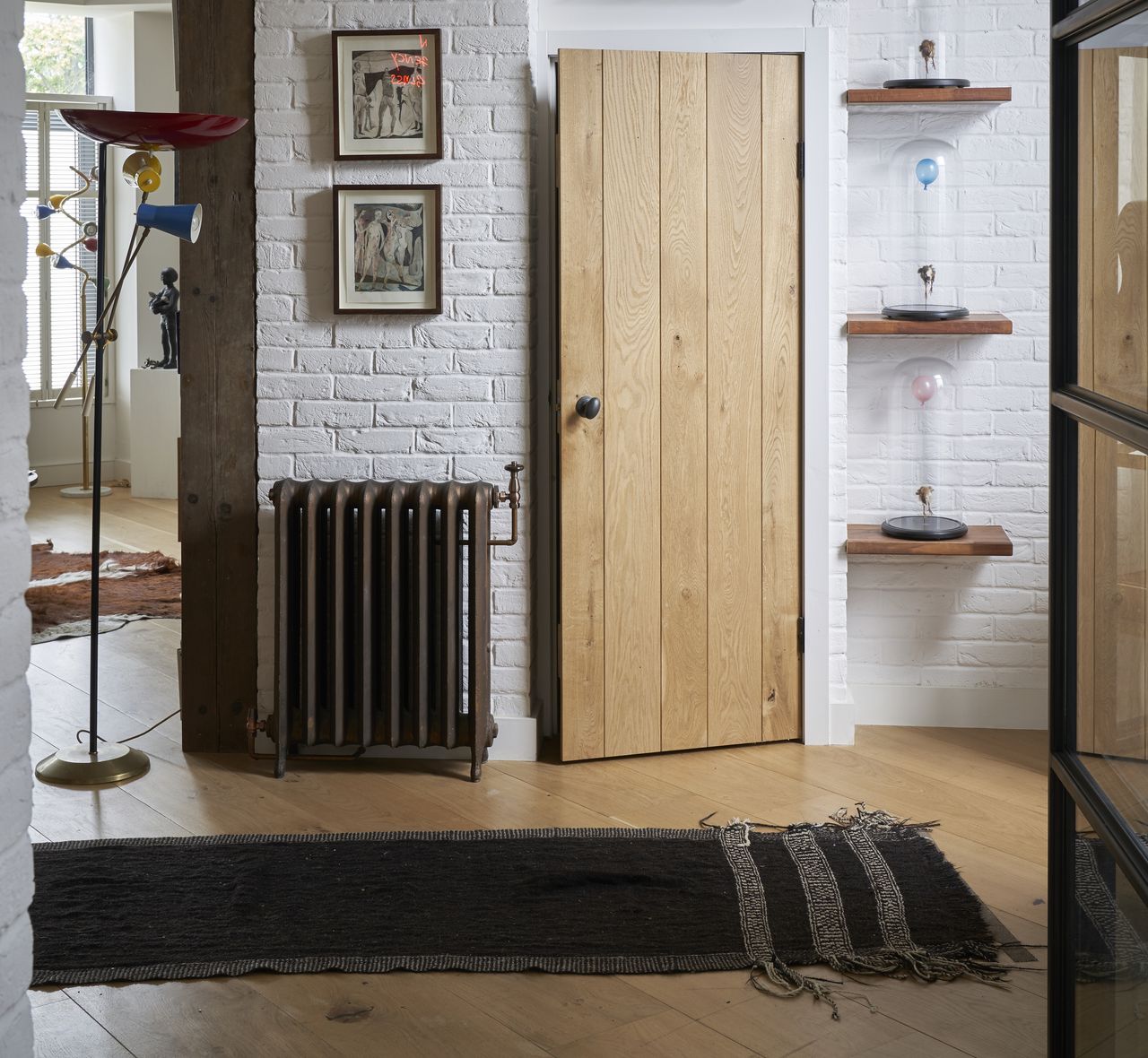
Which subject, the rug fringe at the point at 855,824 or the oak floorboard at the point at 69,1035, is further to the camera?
the rug fringe at the point at 855,824

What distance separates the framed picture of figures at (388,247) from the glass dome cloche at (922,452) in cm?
138

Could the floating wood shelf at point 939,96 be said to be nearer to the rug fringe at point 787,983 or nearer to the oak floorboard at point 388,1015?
the rug fringe at point 787,983

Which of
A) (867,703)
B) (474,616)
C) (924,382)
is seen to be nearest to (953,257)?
(924,382)

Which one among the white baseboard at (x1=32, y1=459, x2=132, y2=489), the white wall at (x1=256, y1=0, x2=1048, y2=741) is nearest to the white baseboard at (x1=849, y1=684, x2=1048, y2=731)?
the white wall at (x1=256, y1=0, x2=1048, y2=741)

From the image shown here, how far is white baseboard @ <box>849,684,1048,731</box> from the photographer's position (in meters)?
4.04

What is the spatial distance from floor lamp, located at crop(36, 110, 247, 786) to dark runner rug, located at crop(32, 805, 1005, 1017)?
1.66 ft

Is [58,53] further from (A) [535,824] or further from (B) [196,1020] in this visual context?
(B) [196,1020]

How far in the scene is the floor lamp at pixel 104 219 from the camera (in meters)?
3.28

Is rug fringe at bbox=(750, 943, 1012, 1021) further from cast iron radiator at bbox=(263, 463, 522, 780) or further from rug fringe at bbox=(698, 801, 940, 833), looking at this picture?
cast iron radiator at bbox=(263, 463, 522, 780)

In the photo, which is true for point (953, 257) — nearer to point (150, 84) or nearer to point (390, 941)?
point (390, 941)

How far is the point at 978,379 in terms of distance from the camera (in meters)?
3.97

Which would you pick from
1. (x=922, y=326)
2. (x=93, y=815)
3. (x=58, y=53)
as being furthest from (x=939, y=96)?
(x=58, y=53)

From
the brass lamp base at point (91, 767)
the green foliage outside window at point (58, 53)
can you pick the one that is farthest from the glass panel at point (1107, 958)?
the green foliage outside window at point (58, 53)

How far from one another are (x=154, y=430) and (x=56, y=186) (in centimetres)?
168
